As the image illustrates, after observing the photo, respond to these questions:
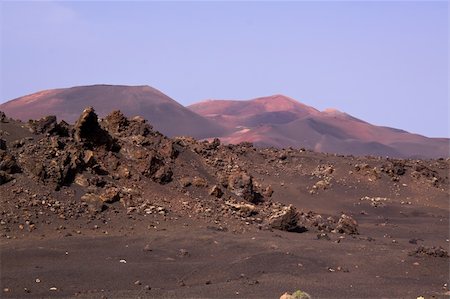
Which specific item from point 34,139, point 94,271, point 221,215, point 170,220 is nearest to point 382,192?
point 221,215

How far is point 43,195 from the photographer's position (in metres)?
12.6

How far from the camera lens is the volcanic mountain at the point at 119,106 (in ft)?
229

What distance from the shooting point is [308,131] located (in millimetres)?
69438

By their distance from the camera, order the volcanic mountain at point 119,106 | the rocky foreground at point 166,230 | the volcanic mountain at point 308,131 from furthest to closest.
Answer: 1. the volcanic mountain at point 119,106
2. the volcanic mountain at point 308,131
3. the rocky foreground at point 166,230

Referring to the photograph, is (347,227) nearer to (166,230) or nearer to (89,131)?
(166,230)

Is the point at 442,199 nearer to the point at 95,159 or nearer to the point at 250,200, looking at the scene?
the point at 250,200

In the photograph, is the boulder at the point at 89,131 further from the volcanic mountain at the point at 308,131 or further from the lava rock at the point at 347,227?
the volcanic mountain at the point at 308,131

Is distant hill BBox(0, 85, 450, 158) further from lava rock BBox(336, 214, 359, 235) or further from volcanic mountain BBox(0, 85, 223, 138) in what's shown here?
lava rock BBox(336, 214, 359, 235)

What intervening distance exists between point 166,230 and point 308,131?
5776 centimetres

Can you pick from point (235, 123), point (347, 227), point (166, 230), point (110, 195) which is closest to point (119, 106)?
point (235, 123)

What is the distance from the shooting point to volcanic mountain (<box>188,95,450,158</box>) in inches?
2468

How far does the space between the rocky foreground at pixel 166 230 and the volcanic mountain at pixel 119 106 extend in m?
50.6

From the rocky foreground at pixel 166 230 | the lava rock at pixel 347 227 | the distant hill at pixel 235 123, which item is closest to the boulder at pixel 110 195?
the rocky foreground at pixel 166 230

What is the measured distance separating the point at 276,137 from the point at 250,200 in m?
44.0
